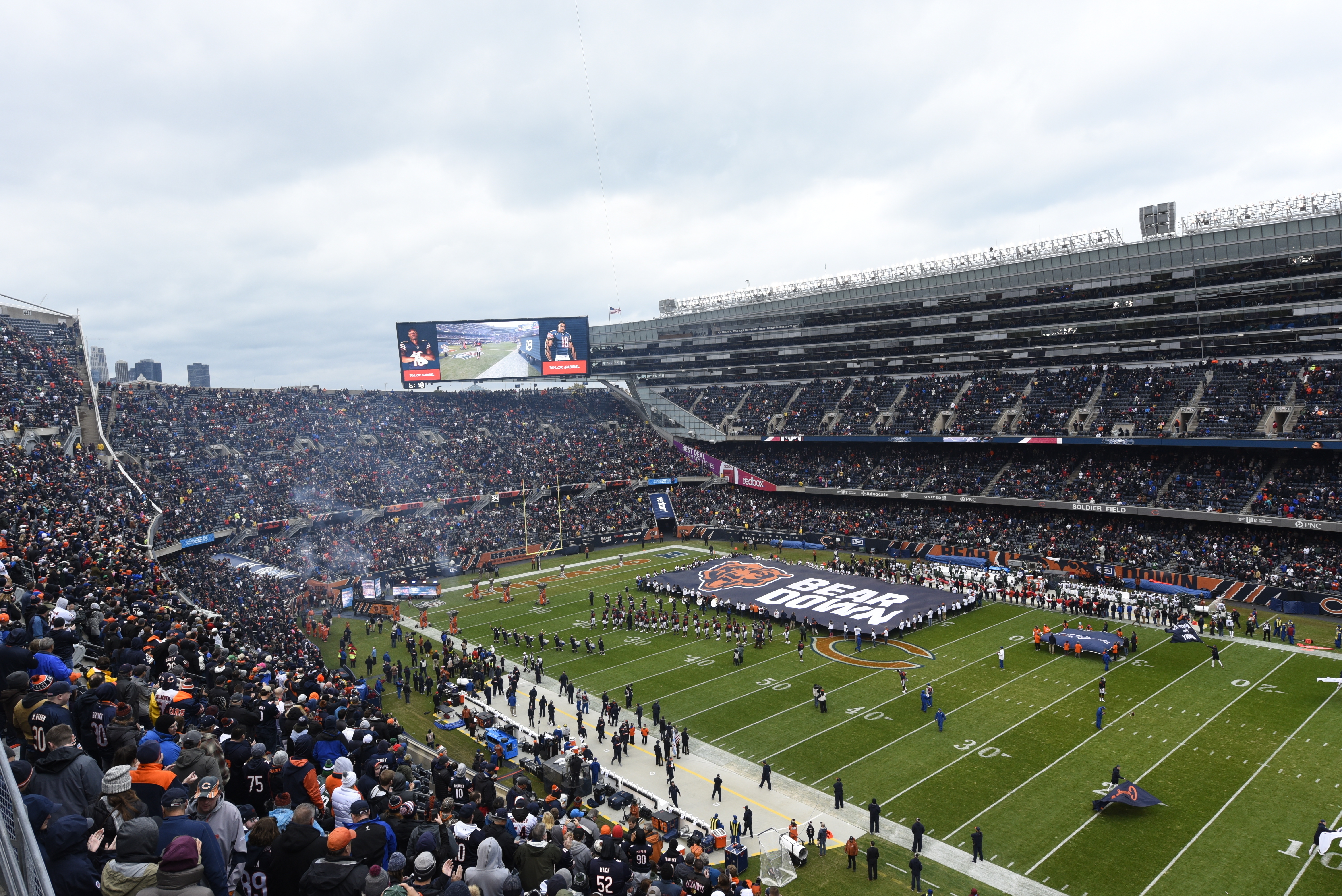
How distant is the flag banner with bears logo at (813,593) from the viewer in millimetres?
34562

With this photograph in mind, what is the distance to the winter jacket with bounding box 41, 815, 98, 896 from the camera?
5.39 m

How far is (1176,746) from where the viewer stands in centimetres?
2205

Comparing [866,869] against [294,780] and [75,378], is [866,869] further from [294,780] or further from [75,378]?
[75,378]

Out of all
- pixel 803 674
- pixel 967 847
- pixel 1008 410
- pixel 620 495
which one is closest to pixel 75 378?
pixel 620 495

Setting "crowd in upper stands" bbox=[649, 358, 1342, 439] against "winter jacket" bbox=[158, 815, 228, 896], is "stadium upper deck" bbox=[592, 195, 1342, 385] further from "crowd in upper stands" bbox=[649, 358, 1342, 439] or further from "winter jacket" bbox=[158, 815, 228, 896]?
"winter jacket" bbox=[158, 815, 228, 896]

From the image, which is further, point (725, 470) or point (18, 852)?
point (725, 470)

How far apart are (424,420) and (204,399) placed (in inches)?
675

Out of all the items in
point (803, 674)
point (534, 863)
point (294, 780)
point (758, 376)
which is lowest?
point (803, 674)

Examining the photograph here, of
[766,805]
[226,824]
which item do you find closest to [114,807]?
[226,824]

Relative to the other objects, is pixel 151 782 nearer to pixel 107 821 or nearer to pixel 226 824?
pixel 226 824

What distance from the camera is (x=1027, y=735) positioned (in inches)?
911

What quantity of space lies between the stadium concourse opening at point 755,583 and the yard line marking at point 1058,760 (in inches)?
6.0

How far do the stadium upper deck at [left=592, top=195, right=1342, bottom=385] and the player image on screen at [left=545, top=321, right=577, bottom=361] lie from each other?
7684 mm

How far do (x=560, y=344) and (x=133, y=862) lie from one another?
223ft
